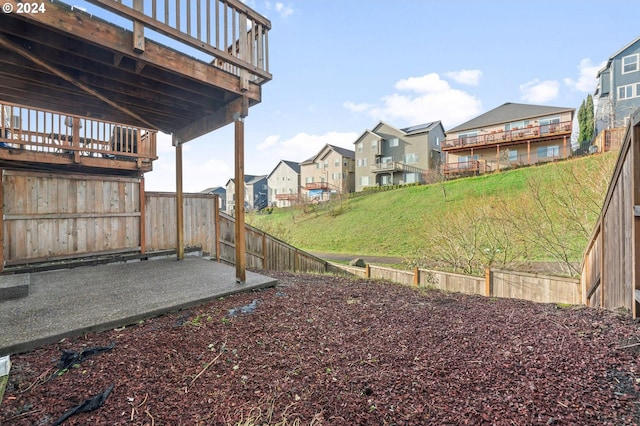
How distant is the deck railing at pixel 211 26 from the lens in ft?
10.1

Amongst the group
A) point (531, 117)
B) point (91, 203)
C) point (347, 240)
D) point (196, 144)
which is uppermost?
point (531, 117)

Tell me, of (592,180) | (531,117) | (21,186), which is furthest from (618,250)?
(531,117)

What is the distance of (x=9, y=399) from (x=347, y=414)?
1.99 meters

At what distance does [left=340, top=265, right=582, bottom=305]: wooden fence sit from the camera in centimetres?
493

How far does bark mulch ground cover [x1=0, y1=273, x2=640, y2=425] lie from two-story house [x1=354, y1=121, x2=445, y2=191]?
26.0 metres

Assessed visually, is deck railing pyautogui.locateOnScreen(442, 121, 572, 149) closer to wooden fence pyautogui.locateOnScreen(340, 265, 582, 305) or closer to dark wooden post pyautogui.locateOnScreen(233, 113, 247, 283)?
wooden fence pyautogui.locateOnScreen(340, 265, 582, 305)

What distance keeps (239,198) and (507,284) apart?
5.28 metres

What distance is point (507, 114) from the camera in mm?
24266

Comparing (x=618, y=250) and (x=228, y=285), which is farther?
(x=228, y=285)

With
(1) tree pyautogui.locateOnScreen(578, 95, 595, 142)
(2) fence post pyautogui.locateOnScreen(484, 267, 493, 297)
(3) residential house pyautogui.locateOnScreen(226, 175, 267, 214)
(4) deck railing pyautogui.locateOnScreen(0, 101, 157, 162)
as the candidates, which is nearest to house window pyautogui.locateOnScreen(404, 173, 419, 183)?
(1) tree pyautogui.locateOnScreen(578, 95, 595, 142)

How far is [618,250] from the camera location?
2.76 metres

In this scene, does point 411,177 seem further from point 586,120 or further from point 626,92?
point 626,92

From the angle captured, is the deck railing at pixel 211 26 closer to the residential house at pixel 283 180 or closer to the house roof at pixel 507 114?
the house roof at pixel 507 114

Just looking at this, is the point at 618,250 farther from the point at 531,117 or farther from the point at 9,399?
the point at 531,117
